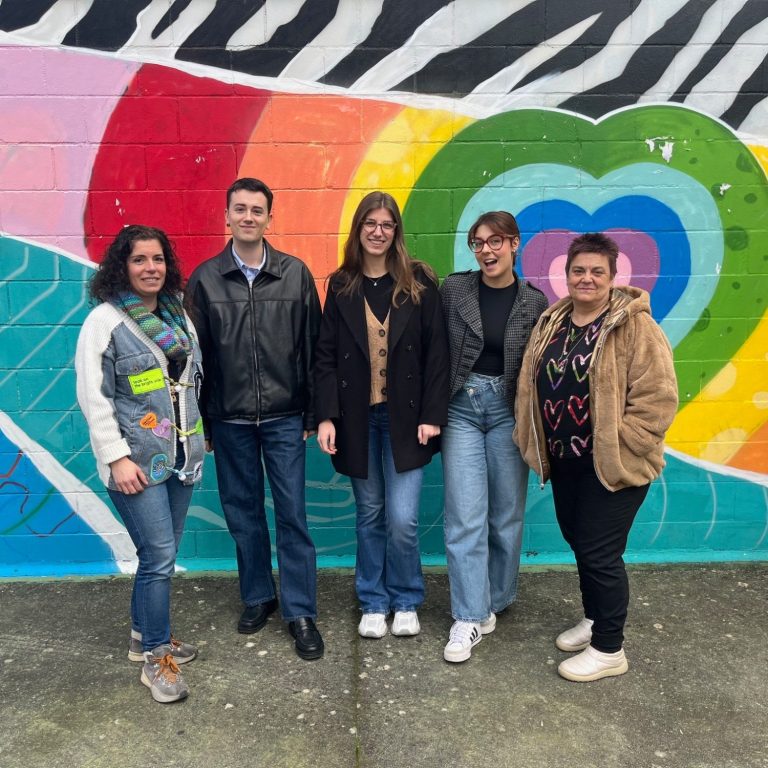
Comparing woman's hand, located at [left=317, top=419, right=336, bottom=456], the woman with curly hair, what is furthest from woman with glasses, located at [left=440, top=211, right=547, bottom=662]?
the woman with curly hair

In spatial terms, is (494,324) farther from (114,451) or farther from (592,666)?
(114,451)

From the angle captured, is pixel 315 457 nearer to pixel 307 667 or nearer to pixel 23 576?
pixel 307 667

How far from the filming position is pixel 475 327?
120 inches

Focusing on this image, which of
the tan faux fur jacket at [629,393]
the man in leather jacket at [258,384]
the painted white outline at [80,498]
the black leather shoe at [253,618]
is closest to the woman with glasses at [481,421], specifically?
the tan faux fur jacket at [629,393]

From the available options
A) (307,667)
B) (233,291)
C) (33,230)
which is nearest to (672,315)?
(233,291)

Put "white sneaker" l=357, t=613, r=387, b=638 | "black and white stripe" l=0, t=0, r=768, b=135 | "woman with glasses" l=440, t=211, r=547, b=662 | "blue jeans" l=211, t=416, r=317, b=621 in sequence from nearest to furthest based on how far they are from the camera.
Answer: "woman with glasses" l=440, t=211, r=547, b=662
"blue jeans" l=211, t=416, r=317, b=621
"white sneaker" l=357, t=613, r=387, b=638
"black and white stripe" l=0, t=0, r=768, b=135

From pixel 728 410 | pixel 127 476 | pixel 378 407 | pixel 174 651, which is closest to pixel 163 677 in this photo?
pixel 174 651

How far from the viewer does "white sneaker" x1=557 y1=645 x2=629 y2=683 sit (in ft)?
9.65

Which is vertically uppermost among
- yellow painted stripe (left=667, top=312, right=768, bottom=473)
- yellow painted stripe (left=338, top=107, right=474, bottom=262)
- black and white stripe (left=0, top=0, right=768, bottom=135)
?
black and white stripe (left=0, top=0, right=768, bottom=135)

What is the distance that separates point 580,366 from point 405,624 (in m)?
1.43

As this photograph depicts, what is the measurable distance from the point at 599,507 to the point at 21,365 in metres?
3.04

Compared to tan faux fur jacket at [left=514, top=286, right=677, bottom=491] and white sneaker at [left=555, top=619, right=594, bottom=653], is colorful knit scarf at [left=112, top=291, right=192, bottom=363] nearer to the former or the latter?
tan faux fur jacket at [left=514, top=286, right=677, bottom=491]

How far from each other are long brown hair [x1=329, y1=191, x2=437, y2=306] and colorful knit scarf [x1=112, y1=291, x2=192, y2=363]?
2.24 ft

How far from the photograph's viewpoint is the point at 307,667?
10.1 feet
